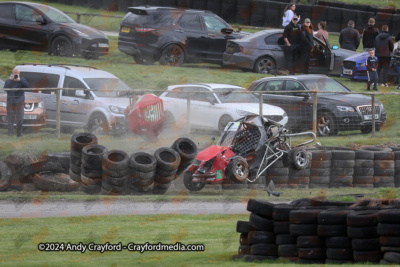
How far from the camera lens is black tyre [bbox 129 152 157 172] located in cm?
1300

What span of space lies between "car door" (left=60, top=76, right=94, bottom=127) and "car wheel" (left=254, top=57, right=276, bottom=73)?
6.84 meters

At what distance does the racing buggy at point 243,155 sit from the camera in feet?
44.1

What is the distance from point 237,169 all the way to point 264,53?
9.08 m

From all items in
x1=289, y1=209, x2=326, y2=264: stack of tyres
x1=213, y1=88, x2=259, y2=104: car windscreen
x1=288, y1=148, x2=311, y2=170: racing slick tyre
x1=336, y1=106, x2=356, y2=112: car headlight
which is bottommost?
x1=288, y1=148, x2=311, y2=170: racing slick tyre

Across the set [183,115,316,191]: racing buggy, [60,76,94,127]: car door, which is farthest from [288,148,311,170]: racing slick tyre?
[60,76,94,127]: car door

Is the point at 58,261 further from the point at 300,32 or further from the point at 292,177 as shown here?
the point at 300,32

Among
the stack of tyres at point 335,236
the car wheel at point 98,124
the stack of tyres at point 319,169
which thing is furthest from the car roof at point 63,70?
the stack of tyres at point 335,236

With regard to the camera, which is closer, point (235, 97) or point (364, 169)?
point (364, 169)

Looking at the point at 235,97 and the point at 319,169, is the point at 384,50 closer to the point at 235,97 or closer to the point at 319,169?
the point at 235,97

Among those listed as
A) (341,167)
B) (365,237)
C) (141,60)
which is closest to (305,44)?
(141,60)

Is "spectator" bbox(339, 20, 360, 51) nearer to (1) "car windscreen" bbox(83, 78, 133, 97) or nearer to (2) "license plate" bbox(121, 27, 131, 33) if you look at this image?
(2) "license plate" bbox(121, 27, 131, 33)

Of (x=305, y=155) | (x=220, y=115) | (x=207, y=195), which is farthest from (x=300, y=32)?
(x=207, y=195)

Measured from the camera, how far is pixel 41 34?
22047 mm

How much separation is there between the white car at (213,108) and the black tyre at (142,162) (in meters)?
3.10
